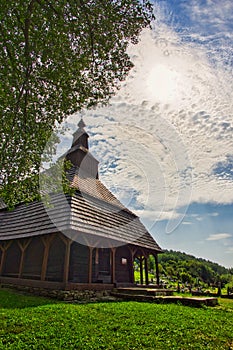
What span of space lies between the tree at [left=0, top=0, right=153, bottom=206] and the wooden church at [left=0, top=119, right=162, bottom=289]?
296 cm

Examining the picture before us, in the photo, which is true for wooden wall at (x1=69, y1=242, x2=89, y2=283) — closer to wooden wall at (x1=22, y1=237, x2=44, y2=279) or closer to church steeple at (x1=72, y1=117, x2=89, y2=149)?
wooden wall at (x1=22, y1=237, x2=44, y2=279)

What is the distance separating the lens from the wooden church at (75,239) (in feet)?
36.8

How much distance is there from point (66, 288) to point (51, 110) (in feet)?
23.2

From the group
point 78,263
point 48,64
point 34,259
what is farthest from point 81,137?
point 48,64

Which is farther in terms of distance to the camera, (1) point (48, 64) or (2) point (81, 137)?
(2) point (81, 137)

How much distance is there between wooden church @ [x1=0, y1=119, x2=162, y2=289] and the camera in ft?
36.8

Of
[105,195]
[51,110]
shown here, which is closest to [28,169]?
[51,110]

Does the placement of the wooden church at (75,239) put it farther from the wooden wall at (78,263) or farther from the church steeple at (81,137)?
the church steeple at (81,137)

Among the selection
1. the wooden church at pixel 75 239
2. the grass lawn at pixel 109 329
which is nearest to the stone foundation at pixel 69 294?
the wooden church at pixel 75 239

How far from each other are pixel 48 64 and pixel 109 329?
7.57m

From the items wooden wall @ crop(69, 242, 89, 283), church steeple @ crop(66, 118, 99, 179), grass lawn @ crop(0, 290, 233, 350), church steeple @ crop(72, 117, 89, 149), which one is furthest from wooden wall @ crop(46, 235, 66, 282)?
church steeple @ crop(72, 117, 89, 149)

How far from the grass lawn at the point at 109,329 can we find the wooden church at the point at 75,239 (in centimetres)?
403

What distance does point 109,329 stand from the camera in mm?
5250

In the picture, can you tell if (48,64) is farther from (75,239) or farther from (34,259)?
(34,259)
